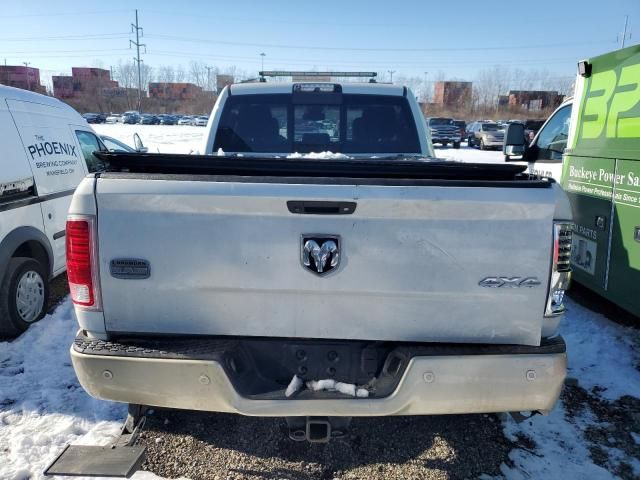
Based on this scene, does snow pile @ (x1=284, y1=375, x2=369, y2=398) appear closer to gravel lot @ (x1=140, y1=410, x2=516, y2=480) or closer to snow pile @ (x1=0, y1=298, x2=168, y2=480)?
gravel lot @ (x1=140, y1=410, x2=516, y2=480)

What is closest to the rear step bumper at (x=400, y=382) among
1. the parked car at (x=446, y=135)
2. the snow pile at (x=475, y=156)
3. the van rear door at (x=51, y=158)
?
the van rear door at (x=51, y=158)

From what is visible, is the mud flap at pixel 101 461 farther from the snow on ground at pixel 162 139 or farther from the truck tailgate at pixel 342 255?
the snow on ground at pixel 162 139

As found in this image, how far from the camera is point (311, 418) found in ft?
8.05

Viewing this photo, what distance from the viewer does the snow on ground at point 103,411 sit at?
298 centimetres

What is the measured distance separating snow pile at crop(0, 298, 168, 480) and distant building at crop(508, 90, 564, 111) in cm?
7598

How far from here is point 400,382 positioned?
231 cm

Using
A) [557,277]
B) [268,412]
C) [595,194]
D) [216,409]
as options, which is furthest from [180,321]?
[595,194]

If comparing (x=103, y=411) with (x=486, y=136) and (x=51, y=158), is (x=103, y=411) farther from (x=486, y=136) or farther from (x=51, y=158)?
(x=486, y=136)

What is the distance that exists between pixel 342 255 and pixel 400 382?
64 centimetres

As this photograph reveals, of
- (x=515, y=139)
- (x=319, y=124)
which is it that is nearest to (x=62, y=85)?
(x=515, y=139)

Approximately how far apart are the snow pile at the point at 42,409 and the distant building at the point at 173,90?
99.8m

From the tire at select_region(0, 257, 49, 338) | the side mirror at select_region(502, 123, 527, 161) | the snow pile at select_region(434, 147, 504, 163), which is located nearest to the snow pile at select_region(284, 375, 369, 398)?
the tire at select_region(0, 257, 49, 338)

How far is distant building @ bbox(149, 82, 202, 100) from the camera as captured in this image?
98356 millimetres

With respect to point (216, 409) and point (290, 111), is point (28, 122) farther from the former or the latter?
point (216, 409)
